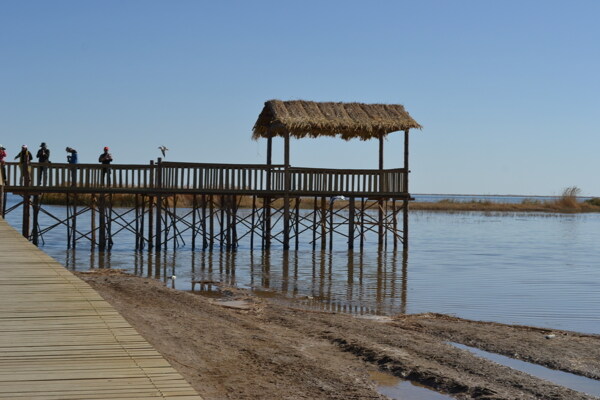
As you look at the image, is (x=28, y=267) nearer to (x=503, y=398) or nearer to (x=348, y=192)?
(x=503, y=398)

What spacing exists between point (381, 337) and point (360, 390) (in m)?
3.02

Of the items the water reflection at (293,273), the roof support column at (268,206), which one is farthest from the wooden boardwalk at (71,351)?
the roof support column at (268,206)

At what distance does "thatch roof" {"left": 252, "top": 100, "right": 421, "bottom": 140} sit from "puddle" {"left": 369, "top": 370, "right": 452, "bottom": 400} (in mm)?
18098

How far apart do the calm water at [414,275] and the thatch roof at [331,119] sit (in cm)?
414

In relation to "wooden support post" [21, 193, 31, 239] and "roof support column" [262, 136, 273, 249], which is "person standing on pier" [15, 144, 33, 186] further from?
"roof support column" [262, 136, 273, 249]

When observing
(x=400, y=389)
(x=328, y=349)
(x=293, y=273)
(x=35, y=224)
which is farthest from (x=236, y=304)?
(x=35, y=224)

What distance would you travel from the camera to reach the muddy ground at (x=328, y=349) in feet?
26.8

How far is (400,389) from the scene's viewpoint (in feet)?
27.6

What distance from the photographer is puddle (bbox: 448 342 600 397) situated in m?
8.78

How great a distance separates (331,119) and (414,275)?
24.0 feet

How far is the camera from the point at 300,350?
9.83m

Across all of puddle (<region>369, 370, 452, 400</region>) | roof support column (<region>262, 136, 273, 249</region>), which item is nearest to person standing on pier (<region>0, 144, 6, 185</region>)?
roof support column (<region>262, 136, 273, 249</region>)

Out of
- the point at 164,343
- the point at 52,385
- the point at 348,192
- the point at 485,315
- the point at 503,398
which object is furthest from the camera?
the point at 348,192

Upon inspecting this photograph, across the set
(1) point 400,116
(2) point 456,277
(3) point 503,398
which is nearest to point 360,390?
(3) point 503,398
